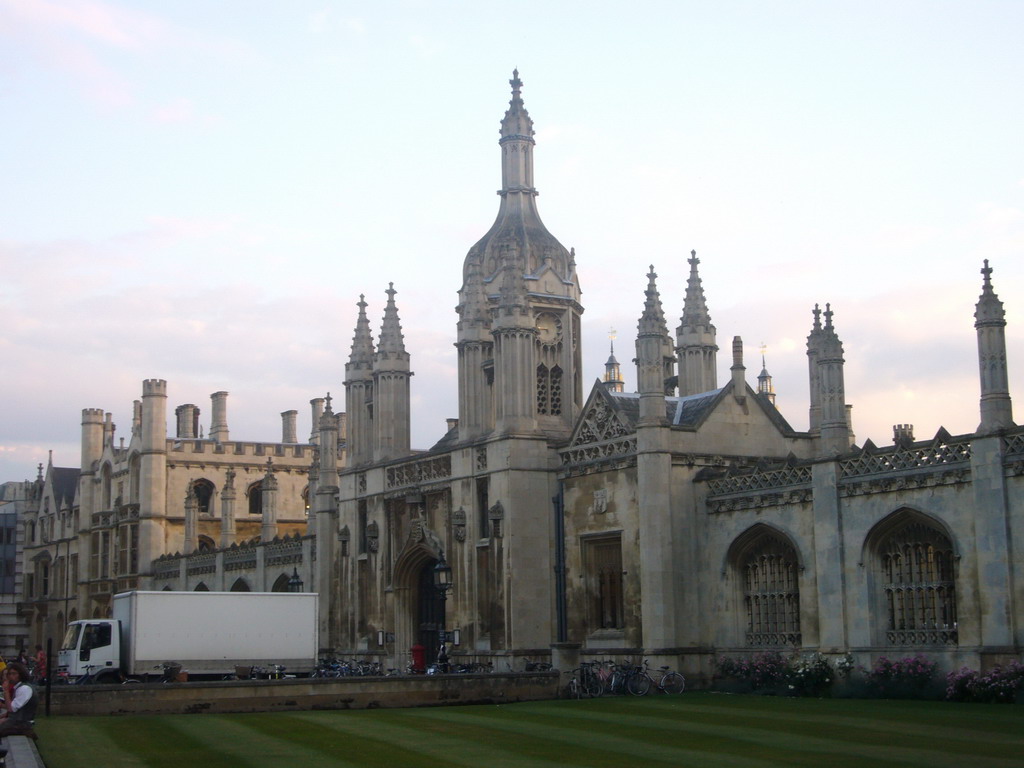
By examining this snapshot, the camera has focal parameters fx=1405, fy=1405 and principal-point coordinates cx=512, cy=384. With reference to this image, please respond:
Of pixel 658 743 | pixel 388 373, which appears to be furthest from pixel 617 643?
pixel 658 743

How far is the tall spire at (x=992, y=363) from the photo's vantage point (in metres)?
25.6

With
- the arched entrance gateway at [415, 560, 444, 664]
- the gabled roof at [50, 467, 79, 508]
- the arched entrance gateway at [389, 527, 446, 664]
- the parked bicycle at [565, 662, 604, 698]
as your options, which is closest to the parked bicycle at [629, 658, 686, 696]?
the parked bicycle at [565, 662, 604, 698]

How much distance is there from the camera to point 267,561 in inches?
2096

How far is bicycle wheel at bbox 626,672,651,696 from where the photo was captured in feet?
102

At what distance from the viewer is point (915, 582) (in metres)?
27.8

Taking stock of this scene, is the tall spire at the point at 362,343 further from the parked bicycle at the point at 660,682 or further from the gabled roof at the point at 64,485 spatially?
the gabled roof at the point at 64,485

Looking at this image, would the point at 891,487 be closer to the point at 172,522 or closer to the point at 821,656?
the point at 821,656

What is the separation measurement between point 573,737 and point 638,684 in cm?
1126

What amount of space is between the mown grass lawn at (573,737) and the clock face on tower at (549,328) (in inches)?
578

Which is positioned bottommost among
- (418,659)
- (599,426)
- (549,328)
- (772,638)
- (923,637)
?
(418,659)

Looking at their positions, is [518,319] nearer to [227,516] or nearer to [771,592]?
[771,592]

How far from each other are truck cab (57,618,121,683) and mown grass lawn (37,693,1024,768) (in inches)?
389

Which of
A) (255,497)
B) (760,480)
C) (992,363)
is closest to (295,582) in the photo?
(760,480)

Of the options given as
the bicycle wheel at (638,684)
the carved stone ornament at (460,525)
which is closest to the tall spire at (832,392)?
the bicycle wheel at (638,684)
